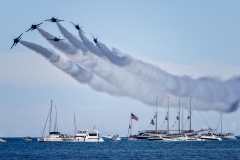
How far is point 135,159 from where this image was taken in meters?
138

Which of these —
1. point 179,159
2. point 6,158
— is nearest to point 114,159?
point 179,159

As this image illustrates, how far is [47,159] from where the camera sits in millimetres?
141000

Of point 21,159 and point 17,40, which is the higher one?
point 17,40

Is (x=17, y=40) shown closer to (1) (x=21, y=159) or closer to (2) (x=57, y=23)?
(2) (x=57, y=23)

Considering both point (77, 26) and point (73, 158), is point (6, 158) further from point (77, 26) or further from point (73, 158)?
point (77, 26)

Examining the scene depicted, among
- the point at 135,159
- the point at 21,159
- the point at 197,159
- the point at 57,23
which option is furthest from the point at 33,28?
the point at 197,159

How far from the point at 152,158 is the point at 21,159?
32.3 metres

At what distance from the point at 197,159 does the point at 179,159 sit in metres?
4.33

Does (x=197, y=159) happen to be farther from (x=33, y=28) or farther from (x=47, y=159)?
(x=33, y=28)

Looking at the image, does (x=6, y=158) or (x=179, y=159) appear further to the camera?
(x=6, y=158)

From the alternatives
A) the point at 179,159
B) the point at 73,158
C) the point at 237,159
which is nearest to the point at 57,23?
the point at 73,158

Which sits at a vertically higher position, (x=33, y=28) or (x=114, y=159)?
(x=33, y=28)

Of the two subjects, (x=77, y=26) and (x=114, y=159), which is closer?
(x=114, y=159)

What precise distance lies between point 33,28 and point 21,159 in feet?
112
